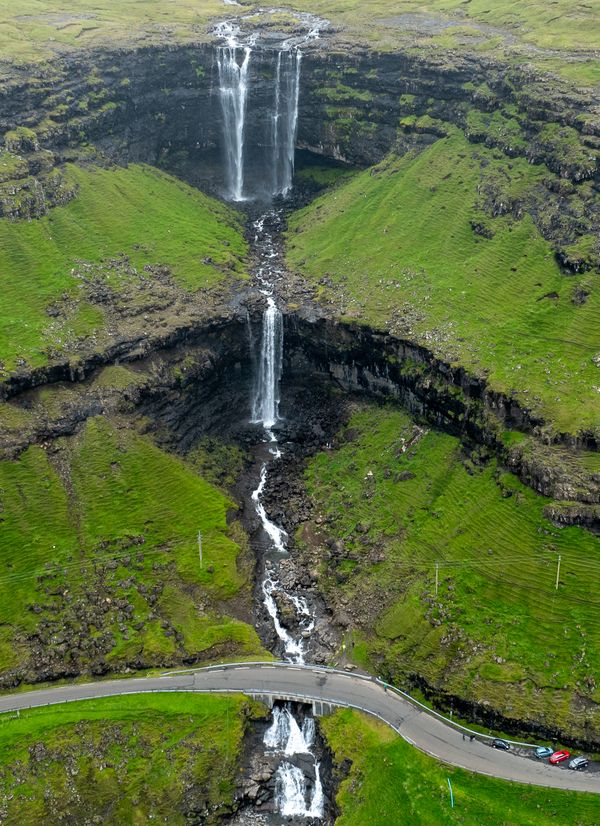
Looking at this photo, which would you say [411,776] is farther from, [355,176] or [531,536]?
[355,176]

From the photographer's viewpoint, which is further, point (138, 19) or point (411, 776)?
point (138, 19)

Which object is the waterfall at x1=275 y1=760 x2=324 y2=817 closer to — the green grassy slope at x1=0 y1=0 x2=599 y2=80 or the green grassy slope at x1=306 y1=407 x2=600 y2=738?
the green grassy slope at x1=306 y1=407 x2=600 y2=738

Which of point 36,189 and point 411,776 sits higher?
point 36,189

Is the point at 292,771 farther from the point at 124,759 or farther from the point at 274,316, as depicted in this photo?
the point at 274,316

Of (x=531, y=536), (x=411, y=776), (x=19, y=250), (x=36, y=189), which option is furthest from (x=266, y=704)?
(x=36, y=189)

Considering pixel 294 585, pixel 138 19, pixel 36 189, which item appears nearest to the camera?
pixel 294 585
